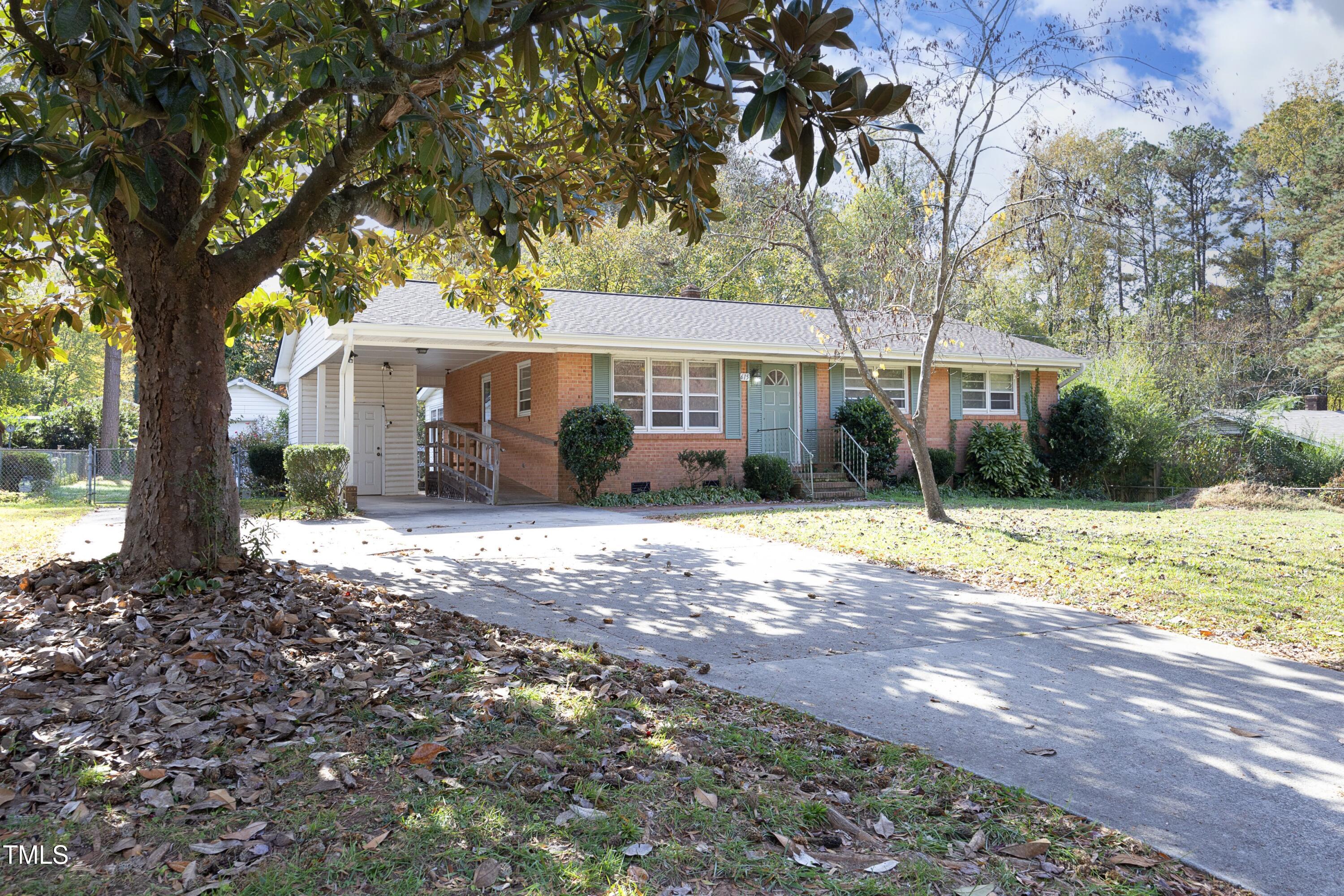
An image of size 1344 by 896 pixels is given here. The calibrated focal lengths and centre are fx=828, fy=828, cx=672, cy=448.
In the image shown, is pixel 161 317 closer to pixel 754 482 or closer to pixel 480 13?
pixel 480 13

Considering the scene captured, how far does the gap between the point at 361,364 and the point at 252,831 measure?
17.7 m

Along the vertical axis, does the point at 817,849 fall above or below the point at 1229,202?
below

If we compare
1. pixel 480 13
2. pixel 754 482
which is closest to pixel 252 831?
pixel 480 13

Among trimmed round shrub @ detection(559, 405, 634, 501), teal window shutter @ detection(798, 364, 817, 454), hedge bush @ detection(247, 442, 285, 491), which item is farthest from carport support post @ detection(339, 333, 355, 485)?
teal window shutter @ detection(798, 364, 817, 454)

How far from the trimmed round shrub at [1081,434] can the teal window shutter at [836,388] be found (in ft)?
20.0

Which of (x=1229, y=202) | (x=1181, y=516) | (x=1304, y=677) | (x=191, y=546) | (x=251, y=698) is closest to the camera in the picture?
(x=251, y=698)

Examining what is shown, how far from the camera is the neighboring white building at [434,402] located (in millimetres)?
27138

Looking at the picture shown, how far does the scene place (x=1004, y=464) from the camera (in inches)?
755

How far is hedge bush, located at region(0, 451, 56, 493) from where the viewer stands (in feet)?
62.8

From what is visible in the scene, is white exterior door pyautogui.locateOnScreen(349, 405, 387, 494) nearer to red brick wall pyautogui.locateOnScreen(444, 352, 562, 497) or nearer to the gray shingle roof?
red brick wall pyautogui.locateOnScreen(444, 352, 562, 497)

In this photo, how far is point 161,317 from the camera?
18.4ft

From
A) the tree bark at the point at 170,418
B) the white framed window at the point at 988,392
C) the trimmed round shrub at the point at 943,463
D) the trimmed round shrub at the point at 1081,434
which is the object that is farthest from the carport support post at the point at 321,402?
the trimmed round shrub at the point at 1081,434

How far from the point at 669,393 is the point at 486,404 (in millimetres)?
5565

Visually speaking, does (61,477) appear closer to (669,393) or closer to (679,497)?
(669,393)
